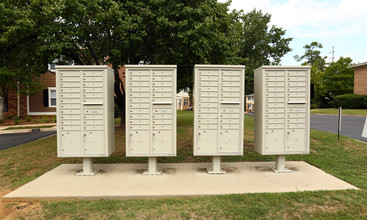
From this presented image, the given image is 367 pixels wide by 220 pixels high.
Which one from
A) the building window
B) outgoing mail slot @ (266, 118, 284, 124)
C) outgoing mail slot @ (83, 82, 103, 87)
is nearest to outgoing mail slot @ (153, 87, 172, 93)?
outgoing mail slot @ (83, 82, 103, 87)

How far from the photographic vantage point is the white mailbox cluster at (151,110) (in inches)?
167

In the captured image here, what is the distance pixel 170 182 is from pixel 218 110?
1822 mm

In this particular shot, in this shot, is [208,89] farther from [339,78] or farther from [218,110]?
[339,78]

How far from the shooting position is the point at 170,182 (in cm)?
392

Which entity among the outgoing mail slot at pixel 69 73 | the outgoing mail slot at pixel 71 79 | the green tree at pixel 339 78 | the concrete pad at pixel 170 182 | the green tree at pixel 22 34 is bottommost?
the concrete pad at pixel 170 182

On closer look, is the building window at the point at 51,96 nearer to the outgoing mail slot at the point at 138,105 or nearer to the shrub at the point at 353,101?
the outgoing mail slot at the point at 138,105

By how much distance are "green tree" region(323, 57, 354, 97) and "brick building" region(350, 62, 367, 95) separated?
620cm

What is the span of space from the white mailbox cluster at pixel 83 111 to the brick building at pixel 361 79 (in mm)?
32531

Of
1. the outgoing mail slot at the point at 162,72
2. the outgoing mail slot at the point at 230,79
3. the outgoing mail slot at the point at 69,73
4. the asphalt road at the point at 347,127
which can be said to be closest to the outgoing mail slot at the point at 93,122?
the outgoing mail slot at the point at 69,73

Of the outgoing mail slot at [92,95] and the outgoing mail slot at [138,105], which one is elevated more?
the outgoing mail slot at [92,95]

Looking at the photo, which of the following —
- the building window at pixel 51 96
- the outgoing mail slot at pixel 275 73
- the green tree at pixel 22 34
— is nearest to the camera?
the outgoing mail slot at pixel 275 73

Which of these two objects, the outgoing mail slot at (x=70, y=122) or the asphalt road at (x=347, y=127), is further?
the asphalt road at (x=347, y=127)

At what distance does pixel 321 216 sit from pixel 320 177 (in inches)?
63.2

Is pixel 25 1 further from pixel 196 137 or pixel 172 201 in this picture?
pixel 172 201
